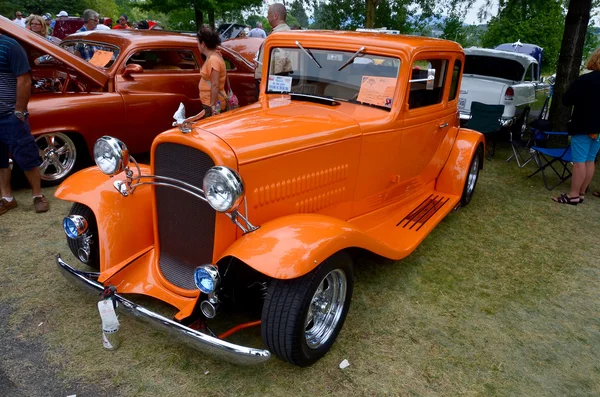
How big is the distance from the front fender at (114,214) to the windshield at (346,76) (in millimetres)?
1577

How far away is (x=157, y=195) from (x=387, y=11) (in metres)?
21.1

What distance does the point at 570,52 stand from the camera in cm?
734

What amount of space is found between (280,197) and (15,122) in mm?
3041

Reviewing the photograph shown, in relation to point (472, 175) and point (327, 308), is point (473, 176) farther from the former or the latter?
point (327, 308)

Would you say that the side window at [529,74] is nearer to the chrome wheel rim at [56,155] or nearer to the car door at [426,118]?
the car door at [426,118]

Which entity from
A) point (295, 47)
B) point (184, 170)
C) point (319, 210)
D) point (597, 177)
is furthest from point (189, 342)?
point (597, 177)

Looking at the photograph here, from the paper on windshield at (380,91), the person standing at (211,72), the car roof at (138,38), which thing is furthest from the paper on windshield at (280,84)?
the car roof at (138,38)

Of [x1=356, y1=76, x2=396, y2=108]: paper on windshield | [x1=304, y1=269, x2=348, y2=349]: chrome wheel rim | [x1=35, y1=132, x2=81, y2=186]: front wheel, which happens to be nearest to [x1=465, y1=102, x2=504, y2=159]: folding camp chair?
[x1=356, y1=76, x2=396, y2=108]: paper on windshield

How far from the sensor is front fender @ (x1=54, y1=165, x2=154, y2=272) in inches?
108

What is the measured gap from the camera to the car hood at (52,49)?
165 inches

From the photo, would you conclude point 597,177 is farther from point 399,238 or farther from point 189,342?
point 189,342

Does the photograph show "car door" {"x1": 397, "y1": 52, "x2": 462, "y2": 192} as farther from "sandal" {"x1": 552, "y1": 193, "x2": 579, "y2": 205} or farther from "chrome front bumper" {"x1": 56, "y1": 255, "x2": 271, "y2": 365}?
"chrome front bumper" {"x1": 56, "y1": 255, "x2": 271, "y2": 365}

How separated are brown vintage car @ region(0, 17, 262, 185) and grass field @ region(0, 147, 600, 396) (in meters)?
1.03

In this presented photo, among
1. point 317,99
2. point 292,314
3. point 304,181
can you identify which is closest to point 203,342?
point 292,314
